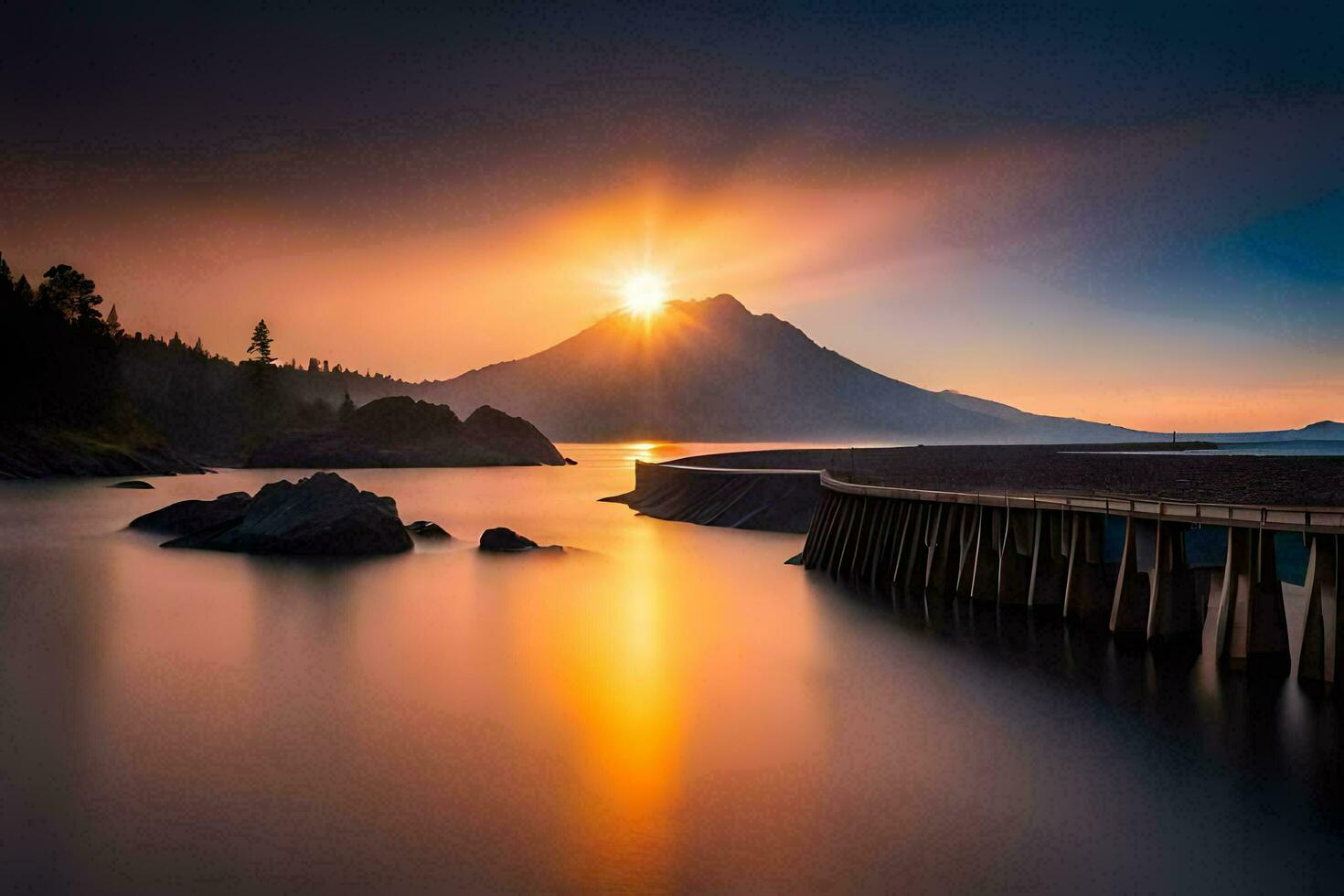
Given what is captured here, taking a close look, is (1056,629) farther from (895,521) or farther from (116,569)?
(116,569)

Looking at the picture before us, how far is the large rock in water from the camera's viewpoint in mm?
56531

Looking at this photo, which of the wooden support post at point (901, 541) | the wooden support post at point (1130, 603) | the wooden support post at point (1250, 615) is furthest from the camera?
the wooden support post at point (901, 541)

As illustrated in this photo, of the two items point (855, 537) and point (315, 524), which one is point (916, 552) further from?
point (315, 524)

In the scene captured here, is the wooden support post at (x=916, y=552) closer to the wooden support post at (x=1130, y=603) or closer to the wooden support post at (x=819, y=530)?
the wooden support post at (x=819, y=530)

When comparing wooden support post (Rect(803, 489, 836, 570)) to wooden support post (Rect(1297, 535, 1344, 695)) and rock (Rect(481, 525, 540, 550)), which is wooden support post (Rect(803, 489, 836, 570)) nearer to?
rock (Rect(481, 525, 540, 550))

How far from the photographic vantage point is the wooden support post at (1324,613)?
22188 mm

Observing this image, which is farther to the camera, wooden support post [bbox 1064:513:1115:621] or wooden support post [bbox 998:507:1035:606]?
wooden support post [bbox 998:507:1035:606]

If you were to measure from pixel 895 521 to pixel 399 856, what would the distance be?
30.8 m

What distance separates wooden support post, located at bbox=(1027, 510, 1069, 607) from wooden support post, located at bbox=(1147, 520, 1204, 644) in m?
4.40

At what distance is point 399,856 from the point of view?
1614cm

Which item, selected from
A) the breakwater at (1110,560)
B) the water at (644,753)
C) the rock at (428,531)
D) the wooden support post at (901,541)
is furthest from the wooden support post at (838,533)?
the rock at (428,531)

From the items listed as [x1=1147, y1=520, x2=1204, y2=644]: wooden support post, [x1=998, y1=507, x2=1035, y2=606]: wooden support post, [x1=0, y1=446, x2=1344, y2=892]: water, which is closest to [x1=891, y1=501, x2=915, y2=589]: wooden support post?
[x1=0, y1=446, x2=1344, y2=892]: water

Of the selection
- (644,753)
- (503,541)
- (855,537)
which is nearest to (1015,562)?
(855,537)

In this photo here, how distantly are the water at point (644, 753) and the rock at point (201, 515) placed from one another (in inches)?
780
